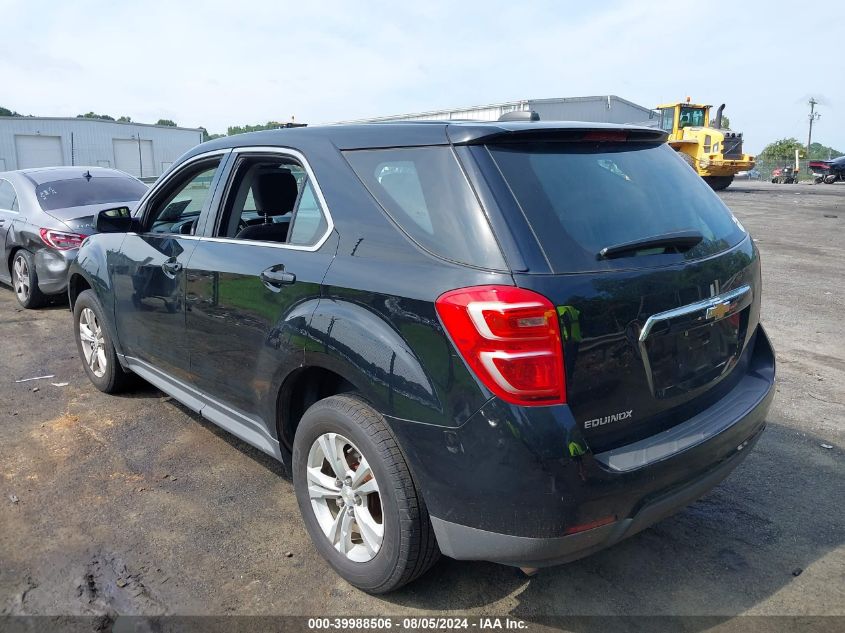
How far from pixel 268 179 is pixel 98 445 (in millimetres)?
1894

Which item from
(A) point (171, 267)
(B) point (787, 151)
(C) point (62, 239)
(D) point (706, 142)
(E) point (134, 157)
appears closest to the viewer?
(A) point (171, 267)

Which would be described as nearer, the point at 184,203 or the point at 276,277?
the point at 276,277

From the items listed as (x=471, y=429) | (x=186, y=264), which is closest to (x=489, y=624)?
(x=471, y=429)

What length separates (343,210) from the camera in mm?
2752

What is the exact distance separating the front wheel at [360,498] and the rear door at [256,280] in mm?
322

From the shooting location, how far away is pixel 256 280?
3.06 metres

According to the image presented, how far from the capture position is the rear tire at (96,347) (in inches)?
182

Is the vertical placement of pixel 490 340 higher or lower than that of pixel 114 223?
lower

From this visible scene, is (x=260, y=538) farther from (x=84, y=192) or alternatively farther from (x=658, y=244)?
(x=84, y=192)

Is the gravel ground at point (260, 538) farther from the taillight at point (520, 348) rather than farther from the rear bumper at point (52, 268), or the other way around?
the rear bumper at point (52, 268)

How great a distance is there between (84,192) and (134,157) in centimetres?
3752

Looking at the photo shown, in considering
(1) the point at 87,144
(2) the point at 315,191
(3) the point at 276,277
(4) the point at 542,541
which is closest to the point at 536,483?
(4) the point at 542,541

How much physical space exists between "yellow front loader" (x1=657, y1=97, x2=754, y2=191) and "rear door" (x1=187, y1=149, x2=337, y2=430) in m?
24.3

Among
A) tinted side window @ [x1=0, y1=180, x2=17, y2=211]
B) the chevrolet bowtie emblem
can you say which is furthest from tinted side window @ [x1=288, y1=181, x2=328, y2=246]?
tinted side window @ [x1=0, y1=180, x2=17, y2=211]
